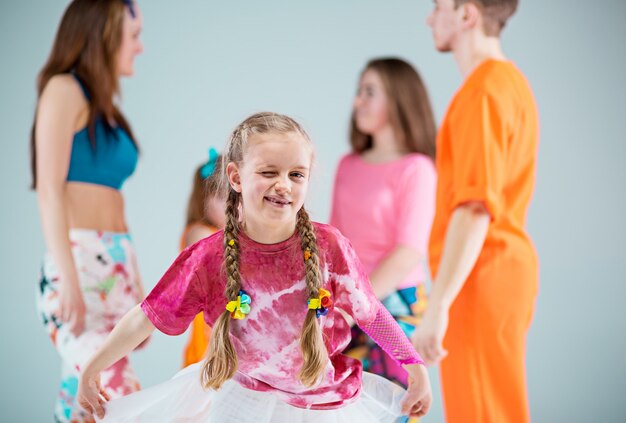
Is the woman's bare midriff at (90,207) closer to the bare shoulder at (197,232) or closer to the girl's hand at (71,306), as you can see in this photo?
the girl's hand at (71,306)

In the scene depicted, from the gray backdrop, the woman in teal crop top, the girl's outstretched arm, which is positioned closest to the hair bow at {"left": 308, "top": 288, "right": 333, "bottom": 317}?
the girl's outstretched arm

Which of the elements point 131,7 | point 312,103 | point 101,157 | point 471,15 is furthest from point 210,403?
point 312,103

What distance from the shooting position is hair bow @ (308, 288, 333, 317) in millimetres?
1940

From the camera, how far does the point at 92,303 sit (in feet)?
9.40

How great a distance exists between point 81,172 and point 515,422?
1.54 metres

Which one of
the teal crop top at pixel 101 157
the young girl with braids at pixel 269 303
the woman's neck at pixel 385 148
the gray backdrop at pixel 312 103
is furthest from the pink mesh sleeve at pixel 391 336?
the gray backdrop at pixel 312 103

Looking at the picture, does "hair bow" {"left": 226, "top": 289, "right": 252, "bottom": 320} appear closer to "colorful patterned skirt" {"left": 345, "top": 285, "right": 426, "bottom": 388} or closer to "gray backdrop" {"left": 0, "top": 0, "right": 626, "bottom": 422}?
"colorful patterned skirt" {"left": 345, "top": 285, "right": 426, "bottom": 388}

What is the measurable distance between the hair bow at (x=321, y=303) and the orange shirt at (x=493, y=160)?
0.61 metres

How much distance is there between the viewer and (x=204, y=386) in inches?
78.2

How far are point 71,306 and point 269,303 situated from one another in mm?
1030

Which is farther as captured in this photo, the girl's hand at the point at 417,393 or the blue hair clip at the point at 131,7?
the blue hair clip at the point at 131,7

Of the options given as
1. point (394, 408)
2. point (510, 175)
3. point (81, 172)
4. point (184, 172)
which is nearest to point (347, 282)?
point (394, 408)

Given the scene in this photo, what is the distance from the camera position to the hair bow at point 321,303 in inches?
76.4

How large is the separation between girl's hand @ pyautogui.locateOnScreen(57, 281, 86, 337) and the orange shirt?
3.58 ft
